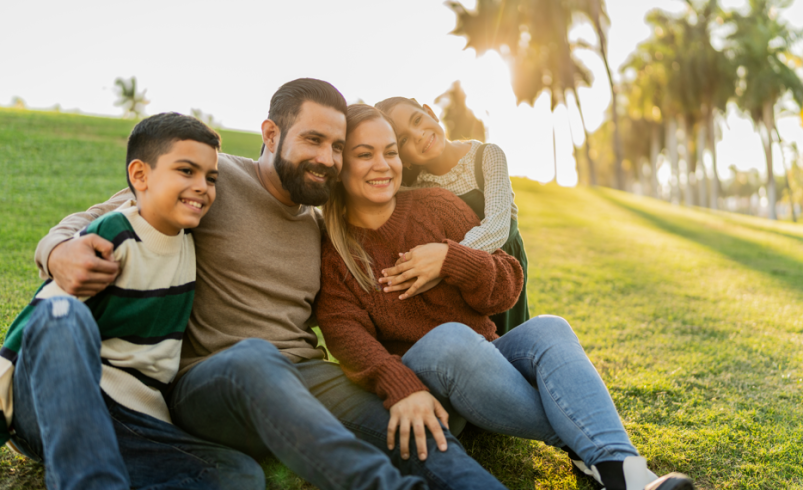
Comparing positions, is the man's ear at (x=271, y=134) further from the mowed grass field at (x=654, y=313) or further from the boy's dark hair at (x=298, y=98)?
the mowed grass field at (x=654, y=313)

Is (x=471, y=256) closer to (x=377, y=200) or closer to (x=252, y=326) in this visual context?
(x=377, y=200)

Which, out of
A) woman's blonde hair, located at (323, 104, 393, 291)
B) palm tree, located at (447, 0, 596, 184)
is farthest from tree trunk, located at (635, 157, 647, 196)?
woman's blonde hair, located at (323, 104, 393, 291)

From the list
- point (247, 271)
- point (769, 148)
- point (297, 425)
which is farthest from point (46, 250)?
point (769, 148)

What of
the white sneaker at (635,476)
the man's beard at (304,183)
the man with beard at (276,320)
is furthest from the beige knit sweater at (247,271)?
the white sneaker at (635,476)

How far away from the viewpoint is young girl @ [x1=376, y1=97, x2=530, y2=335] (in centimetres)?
336

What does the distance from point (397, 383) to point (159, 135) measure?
1452 millimetres

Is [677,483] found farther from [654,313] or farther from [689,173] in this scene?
[689,173]

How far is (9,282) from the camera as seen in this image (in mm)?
5125

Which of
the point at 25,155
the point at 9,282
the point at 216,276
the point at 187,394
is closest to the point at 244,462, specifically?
the point at 187,394

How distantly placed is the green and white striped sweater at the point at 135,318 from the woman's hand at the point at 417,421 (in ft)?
3.10

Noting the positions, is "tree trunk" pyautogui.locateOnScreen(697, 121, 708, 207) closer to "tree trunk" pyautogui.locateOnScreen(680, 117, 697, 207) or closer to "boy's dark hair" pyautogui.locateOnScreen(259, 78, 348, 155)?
"tree trunk" pyautogui.locateOnScreen(680, 117, 697, 207)

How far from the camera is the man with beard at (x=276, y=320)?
1.73 m

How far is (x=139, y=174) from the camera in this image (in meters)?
2.21

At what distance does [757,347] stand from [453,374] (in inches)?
159
